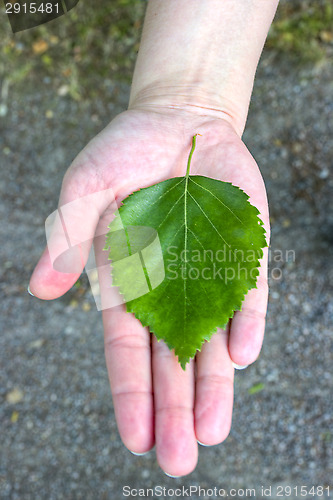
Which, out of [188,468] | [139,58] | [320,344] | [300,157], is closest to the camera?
[188,468]

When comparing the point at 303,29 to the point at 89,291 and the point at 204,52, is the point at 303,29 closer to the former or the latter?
the point at 204,52

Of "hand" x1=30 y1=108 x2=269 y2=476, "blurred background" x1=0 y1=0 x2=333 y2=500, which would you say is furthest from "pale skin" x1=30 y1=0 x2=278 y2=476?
"blurred background" x1=0 y1=0 x2=333 y2=500

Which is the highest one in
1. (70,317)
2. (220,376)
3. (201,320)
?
(201,320)

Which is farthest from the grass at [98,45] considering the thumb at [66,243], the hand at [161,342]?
the thumb at [66,243]

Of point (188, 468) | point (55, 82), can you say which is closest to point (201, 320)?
point (188, 468)

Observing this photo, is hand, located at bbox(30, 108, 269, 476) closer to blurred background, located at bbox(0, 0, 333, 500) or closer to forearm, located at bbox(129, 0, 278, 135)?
forearm, located at bbox(129, 0, 278, 135)

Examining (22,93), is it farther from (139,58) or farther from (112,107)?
(139,58)

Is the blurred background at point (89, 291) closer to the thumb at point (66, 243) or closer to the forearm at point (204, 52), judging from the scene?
the forearm at point (204, 52)
